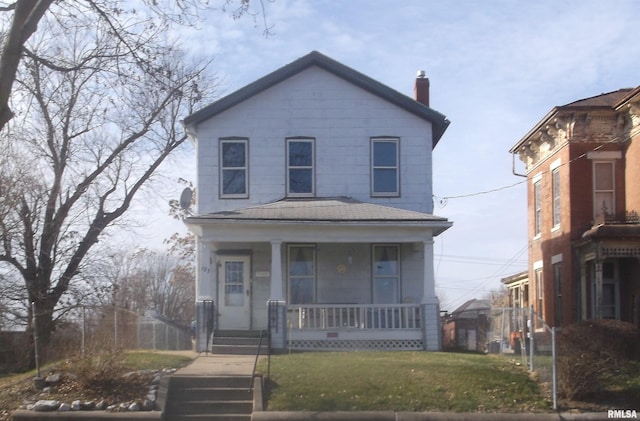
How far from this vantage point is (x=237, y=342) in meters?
20.3

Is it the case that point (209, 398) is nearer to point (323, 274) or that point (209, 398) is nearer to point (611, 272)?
point (323, 274)

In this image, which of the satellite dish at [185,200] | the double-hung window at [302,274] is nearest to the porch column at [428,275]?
the double-hung window at [302,274]

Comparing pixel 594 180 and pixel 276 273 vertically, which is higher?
pixel 594 180

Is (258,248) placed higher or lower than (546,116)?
lower

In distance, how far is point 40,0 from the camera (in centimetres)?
1332

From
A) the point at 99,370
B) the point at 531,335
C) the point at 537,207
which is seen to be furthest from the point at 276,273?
the point at 537,207

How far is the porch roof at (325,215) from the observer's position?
20453mm

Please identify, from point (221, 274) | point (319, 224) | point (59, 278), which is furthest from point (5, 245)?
point (319, 224)

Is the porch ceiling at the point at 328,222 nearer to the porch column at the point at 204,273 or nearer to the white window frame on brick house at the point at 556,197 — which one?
the porch column at the point at 204,273

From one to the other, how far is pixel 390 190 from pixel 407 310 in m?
3.93

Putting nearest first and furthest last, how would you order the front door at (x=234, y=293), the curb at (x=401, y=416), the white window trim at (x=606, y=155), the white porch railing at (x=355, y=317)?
1. the curb at (x=401, y=416)
2. the white porch railing at (x=355, y=317)
3. the front door at (x=234, y=293)
4. the white window trim at (x=606, y=155)

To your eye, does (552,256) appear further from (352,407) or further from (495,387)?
(352,407)

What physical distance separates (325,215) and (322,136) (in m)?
3.46

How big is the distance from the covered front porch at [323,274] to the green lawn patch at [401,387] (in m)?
4.11
